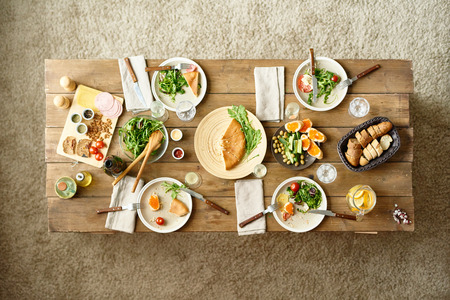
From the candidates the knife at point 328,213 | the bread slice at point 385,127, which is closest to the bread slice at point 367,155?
the bread slice at point 385,127

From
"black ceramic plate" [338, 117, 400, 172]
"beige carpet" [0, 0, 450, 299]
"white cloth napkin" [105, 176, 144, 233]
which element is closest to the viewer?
"black ceramic plate" [338, 117, 400, 172]

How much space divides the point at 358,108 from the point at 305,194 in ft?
2.23

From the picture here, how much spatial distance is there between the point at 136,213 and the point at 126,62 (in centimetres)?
99

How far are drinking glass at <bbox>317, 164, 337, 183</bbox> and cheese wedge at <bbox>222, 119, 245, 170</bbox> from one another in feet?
1.71

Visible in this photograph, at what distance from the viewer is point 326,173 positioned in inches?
84.8

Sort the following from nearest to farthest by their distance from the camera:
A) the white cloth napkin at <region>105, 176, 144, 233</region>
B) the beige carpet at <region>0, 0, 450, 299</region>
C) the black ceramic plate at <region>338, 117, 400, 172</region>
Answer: the black ceramic plate at <region>338, 117, 400, 172</region> < the white cloth napkin at <region>105, 176, 144, 233</region> < the beige carpet at <region>0, 0, 450, 299</region>

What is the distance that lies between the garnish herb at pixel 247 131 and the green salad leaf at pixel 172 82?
0.36 m

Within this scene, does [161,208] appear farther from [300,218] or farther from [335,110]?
[335,110]

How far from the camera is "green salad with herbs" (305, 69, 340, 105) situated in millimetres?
2164

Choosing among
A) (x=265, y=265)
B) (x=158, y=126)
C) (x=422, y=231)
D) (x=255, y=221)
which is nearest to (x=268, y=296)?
(x=265, y=265)

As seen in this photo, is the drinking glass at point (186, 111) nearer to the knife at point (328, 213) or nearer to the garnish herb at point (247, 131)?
the garnish herb at point (247, 131)

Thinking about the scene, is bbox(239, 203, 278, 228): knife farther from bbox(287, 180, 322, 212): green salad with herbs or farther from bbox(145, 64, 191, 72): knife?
bbox(145, 64, 191, 72): knife

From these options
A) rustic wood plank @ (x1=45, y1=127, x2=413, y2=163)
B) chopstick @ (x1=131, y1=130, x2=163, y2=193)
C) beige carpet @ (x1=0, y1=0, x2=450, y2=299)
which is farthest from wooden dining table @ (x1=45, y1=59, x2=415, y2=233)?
beige carpet @ (x1=0, y1=0, x2=450, y2=299)

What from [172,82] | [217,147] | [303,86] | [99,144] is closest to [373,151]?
[303,86]
